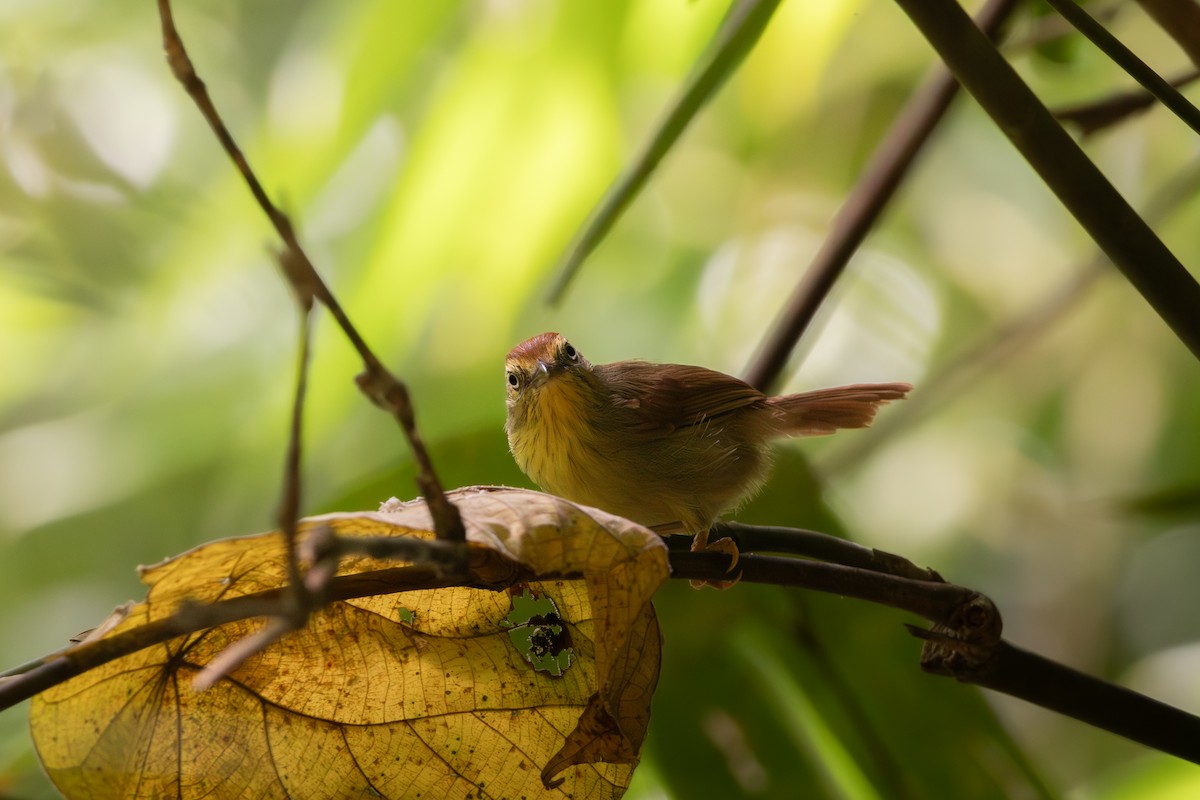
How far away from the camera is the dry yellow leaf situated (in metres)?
1.26

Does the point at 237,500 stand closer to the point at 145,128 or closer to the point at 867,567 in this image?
the point at 145,128

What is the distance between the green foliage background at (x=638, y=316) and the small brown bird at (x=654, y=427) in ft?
0.44

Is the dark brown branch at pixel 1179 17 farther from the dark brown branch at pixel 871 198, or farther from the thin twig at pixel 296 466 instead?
the thin twig at pixel 296 466

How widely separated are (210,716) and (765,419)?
1.85 meters

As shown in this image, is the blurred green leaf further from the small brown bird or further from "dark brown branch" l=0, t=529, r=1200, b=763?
the small brown bird

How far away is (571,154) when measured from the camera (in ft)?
10.9

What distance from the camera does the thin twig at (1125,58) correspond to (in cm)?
124

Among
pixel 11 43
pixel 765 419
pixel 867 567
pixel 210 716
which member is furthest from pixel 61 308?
pixel 867 567

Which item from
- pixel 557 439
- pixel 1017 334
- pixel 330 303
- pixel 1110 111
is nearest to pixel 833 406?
pixel 1017 334

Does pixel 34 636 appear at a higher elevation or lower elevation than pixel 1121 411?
higher

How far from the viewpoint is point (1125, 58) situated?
125cm

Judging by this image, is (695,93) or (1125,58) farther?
(695,93)

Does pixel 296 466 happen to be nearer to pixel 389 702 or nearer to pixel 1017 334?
pixel 389 702

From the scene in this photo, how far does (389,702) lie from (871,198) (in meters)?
1.42
